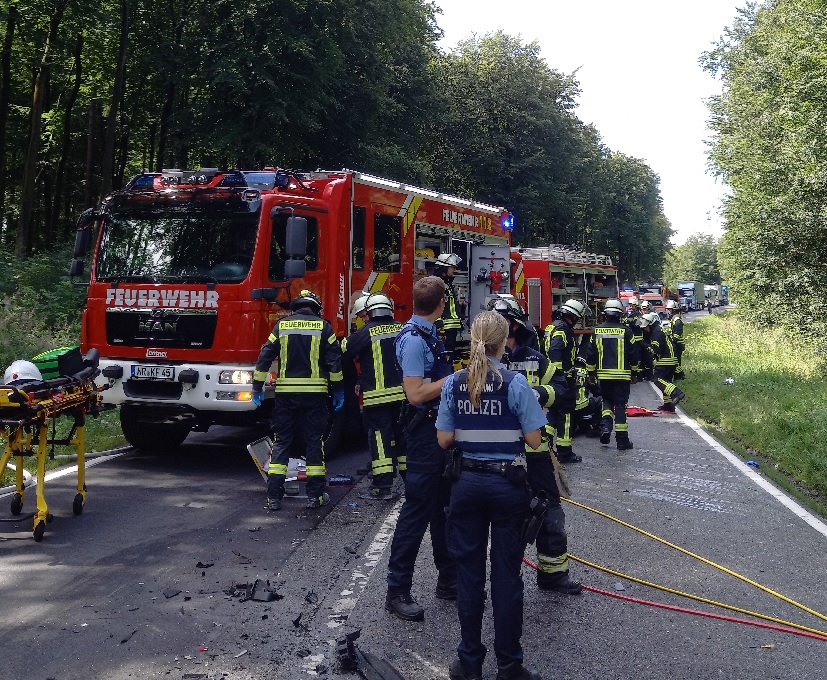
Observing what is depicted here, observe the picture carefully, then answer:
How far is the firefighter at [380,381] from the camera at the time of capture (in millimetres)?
6906

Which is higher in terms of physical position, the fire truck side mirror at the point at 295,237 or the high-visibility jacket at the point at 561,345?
the fire truck side mirror at the point at 295,237

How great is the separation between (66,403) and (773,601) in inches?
202

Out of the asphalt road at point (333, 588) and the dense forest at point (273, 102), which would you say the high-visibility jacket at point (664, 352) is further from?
the dense forest at point (273, 102)

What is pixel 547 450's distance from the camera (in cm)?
522

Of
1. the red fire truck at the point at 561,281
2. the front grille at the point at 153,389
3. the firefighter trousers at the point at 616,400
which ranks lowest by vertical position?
the firefighter trousers at the point at 616,400

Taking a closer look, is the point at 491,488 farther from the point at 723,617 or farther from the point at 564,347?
the point at 564,347

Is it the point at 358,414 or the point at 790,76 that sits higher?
the point at 790,76

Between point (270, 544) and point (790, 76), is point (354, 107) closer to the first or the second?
point (790, 76)

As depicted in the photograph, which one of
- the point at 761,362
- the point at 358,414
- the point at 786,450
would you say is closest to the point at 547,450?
the point at 358,414

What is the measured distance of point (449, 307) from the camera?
11211mm

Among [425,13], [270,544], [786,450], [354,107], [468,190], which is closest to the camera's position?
[270,544]

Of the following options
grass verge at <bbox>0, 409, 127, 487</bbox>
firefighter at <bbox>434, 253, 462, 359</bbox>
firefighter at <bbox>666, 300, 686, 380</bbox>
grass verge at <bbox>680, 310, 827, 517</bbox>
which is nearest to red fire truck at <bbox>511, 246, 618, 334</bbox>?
firefighter at <bbox>666, 300, 686, 380</bbox>

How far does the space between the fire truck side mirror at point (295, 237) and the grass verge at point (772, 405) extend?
547 cm

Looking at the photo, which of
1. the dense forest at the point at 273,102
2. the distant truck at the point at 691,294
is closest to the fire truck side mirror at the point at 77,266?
the dense forest at the point at 273,102
